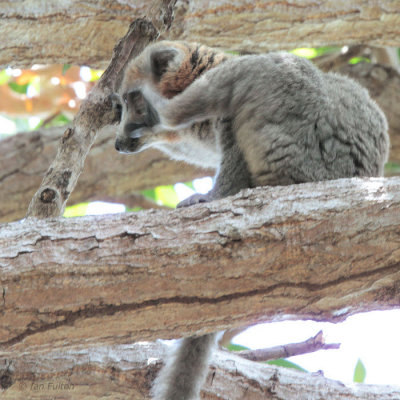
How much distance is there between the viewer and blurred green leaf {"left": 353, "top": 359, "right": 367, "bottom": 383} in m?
6.14

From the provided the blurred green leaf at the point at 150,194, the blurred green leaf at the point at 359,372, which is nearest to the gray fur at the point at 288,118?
the blurred green leaf at the point at 359,372

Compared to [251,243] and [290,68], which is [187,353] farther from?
[290,68]

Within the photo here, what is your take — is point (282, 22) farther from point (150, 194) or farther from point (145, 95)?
point (150, 194)

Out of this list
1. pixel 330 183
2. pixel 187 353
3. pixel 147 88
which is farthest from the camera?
pixel 147 88

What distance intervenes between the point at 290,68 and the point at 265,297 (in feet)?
6.54

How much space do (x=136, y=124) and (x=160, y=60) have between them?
0.61m

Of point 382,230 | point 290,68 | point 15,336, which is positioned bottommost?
point 15,336

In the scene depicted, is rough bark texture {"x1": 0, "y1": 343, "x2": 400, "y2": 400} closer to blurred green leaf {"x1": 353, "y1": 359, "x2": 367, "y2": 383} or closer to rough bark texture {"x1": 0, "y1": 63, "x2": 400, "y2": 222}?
blurred green leaf {"x1": 353, "y1": 359, "x2": 367, "y2": 383}

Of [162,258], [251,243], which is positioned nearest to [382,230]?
[251,243]

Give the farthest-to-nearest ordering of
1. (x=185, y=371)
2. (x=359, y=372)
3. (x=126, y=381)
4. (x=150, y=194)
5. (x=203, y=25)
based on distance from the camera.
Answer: (x=150, y=194)
(x=359, y=372)
(x=203, y=25)
(x=126, y=381)
(x=185, y=371)

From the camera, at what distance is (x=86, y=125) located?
4.30 m

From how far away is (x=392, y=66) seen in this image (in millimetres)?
7746

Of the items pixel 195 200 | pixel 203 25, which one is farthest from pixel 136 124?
pixel 195 200

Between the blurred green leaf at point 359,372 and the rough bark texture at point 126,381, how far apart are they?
2086 mm
